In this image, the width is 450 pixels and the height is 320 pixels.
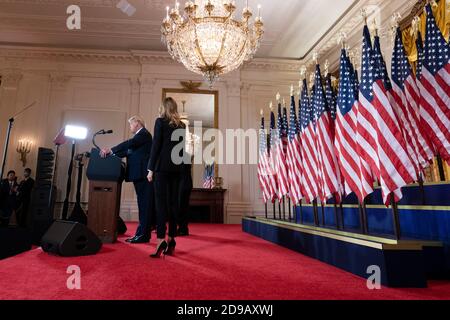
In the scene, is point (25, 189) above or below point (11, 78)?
below

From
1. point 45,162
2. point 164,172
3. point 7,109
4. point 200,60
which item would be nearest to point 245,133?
point 200,60

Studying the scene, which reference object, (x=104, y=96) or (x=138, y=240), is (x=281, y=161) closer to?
(x=138, y=240)

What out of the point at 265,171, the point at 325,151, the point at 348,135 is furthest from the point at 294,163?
the point at 348,135

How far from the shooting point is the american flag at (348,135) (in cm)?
237

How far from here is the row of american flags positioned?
209cm

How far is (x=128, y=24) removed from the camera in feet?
21.9

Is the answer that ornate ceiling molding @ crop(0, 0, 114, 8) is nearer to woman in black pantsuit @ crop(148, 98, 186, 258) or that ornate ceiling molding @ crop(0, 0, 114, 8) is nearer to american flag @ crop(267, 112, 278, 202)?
american flag @ crop(267, 112, 278, 202)

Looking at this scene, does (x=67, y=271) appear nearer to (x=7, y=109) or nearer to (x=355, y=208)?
(x=355, y=208)

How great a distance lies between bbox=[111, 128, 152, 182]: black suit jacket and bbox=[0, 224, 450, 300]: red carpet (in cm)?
100

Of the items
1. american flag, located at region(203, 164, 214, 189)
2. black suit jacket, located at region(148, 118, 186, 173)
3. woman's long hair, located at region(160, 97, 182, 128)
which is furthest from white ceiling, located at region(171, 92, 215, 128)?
black suit jacket, located at region(148, 118, 186, 173)

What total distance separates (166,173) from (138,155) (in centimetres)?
102

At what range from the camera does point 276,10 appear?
6.22 metres

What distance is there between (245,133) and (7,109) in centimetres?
619
